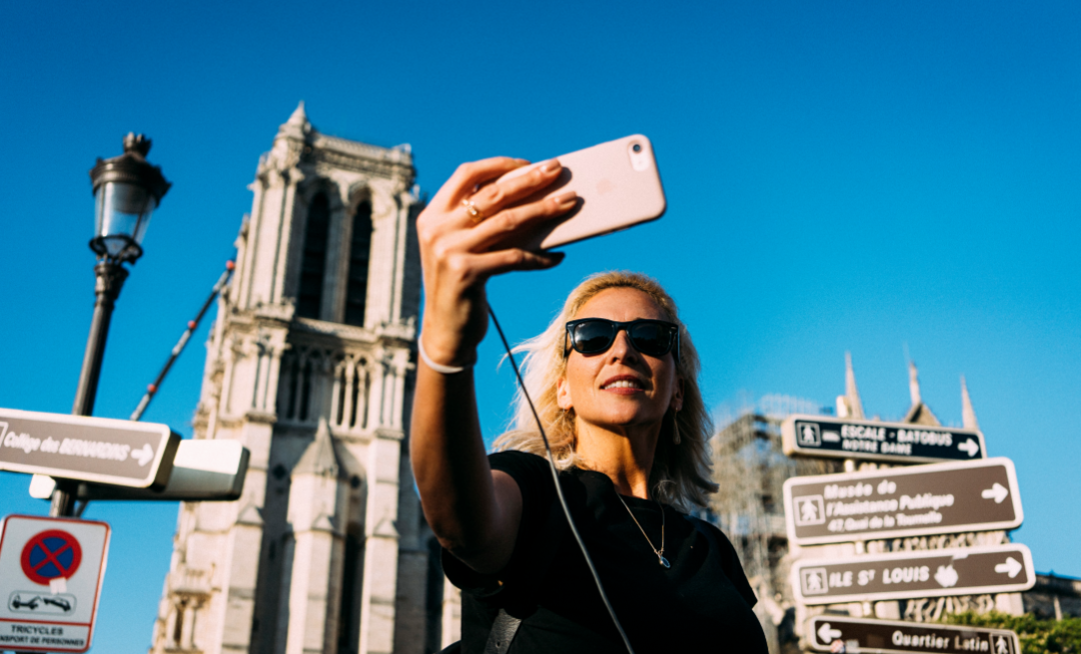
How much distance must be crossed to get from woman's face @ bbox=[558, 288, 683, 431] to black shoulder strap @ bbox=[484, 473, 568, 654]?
1.30 feet

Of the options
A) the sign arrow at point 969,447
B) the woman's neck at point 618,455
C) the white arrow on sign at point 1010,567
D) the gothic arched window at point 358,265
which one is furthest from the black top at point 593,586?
the gothic arched window at point 358,265

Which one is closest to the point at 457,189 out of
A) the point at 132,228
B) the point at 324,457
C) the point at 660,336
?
the point at 660,336

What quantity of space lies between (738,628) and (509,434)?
710 millimetres

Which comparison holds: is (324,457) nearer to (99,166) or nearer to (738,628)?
(99,166)

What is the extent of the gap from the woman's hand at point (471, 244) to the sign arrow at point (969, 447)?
8.52 meters

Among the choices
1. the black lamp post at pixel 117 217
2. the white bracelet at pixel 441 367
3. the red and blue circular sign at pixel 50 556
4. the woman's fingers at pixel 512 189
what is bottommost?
the white bracelet at pixel 441 367

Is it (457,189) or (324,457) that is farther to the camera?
(324,457)

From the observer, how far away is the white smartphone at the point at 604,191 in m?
1.43

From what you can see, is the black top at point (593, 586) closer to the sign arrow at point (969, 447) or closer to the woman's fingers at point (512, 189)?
the woman's fingers at point (512, 189)

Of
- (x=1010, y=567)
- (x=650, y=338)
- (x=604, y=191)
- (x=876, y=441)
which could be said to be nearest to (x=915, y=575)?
(x=1010, y=567)

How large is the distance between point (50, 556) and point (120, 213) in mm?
2442

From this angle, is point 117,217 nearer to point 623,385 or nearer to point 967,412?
point 623,385

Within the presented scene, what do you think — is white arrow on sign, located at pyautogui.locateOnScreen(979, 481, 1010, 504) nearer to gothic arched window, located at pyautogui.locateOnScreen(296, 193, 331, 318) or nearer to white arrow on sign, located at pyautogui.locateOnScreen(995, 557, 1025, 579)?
white arrow on sign, located at pyautogui.locateOnScreen(995, 557, 1025, 579)

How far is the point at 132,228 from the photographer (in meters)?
6.08
